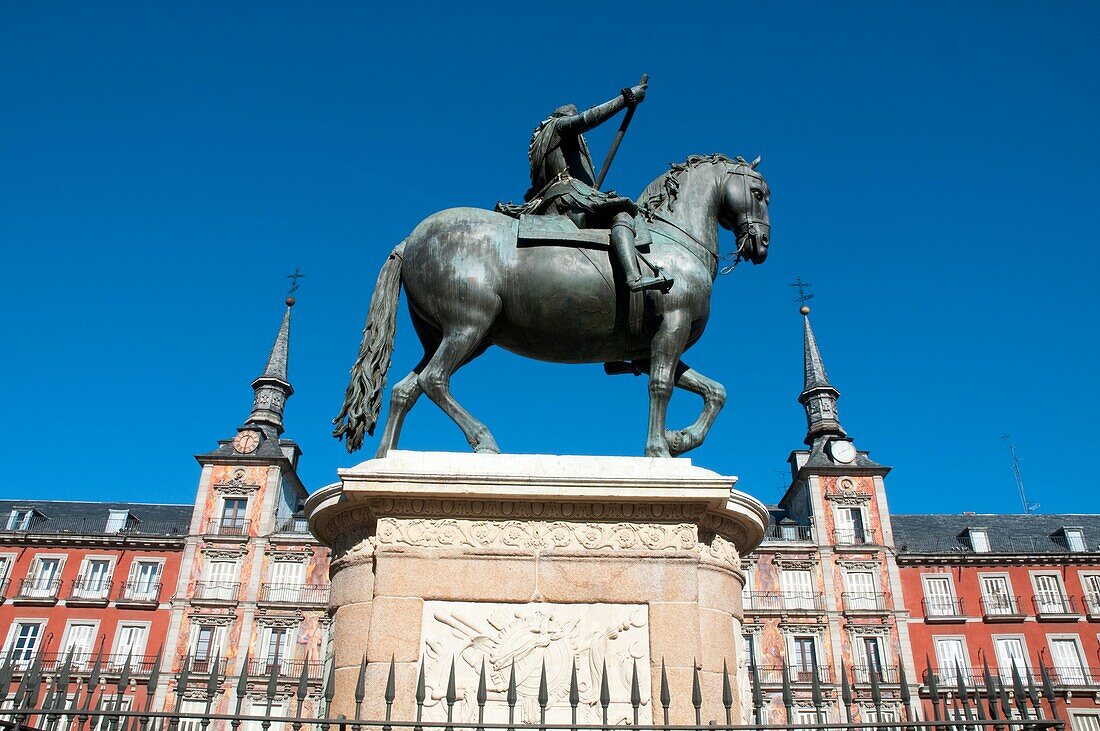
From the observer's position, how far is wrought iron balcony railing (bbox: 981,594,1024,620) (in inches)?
1773

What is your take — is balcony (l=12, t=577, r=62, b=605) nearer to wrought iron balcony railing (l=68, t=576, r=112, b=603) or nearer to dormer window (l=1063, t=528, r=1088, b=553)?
wrought iron balcony railing (l=68, t=576, r=112, b=603)

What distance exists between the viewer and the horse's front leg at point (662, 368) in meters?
6.03

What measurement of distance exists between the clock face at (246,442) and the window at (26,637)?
43.0ft

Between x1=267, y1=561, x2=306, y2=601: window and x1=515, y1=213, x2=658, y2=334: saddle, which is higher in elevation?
x1=267, y1=561, x2=306, y2=601: window

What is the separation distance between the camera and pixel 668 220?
22.1 feet

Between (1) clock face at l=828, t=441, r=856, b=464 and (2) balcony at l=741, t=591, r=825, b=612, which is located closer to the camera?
(2) balcony at l=741, t=591, r=825, b=612

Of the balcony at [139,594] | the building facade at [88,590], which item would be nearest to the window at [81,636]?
the building facade at [88,590]

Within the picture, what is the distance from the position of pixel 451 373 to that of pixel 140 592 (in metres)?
46.5

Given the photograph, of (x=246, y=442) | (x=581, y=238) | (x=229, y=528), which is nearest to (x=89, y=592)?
(x=229, y=528)

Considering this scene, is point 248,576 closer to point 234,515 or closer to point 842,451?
point 234,515

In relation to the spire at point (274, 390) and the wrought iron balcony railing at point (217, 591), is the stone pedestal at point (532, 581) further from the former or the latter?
the spire at point (274, 390)

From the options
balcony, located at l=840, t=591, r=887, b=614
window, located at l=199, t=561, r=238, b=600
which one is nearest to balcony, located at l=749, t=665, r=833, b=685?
balcony, located at l=840, t=591, r=887, b=614

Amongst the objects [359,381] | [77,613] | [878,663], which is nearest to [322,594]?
[77,613]

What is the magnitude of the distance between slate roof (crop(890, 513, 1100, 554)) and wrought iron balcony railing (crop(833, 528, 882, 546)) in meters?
1.69
